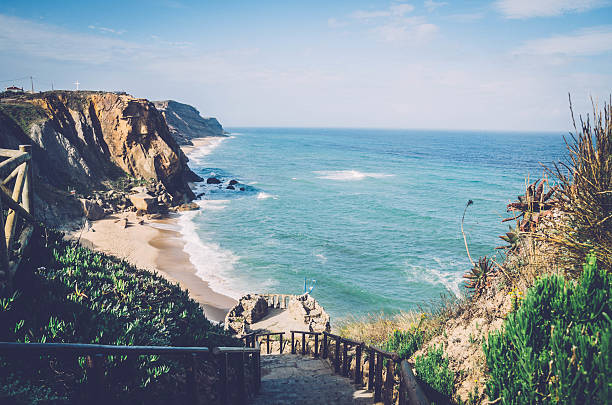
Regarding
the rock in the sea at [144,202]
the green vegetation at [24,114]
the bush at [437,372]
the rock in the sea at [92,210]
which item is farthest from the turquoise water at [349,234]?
the green vegetation at [24,114]

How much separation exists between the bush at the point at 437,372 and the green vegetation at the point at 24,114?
43.5 meters

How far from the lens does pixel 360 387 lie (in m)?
6.73

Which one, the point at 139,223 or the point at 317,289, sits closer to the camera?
the point at 317,289

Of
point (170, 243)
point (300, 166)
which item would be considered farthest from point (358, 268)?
point (300, 166)

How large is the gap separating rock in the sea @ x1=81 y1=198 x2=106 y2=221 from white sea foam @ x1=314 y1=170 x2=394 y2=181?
38848 mm

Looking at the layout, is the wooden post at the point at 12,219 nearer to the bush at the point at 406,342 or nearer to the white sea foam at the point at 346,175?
the bush at the point at 406,342

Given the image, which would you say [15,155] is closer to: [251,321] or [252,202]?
[251,321]

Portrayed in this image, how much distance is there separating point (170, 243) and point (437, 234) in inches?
947

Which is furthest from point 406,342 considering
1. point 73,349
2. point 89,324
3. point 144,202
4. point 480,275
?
point 144,202

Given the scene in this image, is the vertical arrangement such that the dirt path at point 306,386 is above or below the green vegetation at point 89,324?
below

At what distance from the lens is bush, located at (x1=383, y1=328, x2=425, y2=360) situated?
283 inches

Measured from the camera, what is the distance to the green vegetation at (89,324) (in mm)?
3748

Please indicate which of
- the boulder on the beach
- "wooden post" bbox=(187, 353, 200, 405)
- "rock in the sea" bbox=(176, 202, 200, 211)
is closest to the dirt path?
"wooden post" bbox=(187, 353, 200, 405)

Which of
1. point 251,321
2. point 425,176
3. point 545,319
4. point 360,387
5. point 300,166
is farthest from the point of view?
point 300,166
